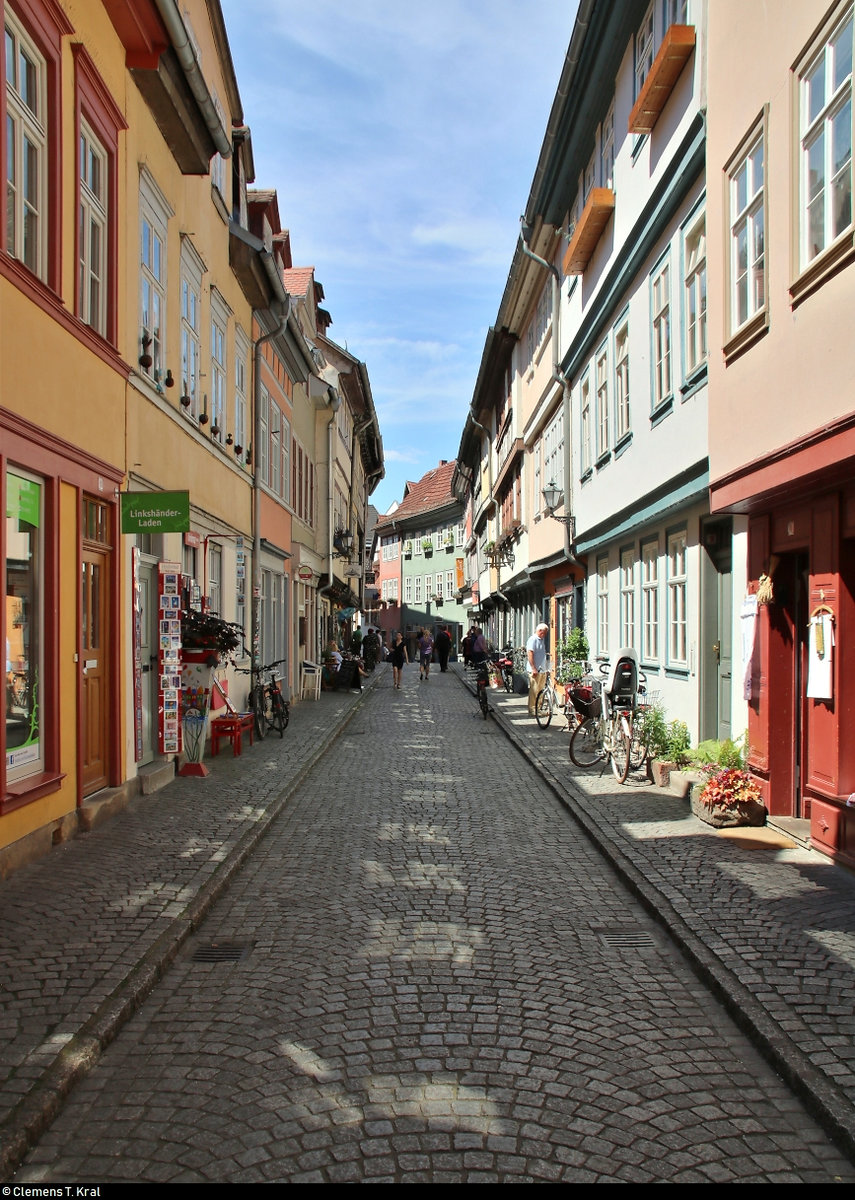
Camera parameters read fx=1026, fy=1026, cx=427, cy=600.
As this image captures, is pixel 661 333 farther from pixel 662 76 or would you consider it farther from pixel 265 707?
pixel 265 707

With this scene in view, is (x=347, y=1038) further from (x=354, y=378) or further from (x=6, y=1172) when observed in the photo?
(x=354, y=378)

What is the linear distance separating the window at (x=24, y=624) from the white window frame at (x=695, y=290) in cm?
644

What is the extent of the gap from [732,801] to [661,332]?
20.4 ft

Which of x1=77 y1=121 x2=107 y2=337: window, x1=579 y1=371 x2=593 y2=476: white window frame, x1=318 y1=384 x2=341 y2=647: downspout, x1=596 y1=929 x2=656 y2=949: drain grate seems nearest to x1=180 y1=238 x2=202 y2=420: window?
x1=77 y1=121 x2=107 y2=337: window

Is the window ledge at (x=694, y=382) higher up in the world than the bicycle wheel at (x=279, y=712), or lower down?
higher up

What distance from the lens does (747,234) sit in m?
8.55

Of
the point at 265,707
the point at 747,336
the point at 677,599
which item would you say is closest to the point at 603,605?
the point at 677,599

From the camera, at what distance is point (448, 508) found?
210ft

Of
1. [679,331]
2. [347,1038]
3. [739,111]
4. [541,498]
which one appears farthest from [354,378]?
[347,1038]

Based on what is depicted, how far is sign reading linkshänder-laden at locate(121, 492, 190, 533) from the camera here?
904cm

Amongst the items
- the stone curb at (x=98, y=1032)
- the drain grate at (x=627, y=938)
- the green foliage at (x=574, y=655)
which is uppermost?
the green foliage at (x=574, y=655)

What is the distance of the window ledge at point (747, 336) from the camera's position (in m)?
8.02

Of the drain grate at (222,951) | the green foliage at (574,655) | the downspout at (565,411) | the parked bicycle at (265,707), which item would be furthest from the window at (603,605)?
the drain grate at (222,951)

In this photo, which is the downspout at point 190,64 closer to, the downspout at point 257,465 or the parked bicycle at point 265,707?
the downspout at point 257,465
